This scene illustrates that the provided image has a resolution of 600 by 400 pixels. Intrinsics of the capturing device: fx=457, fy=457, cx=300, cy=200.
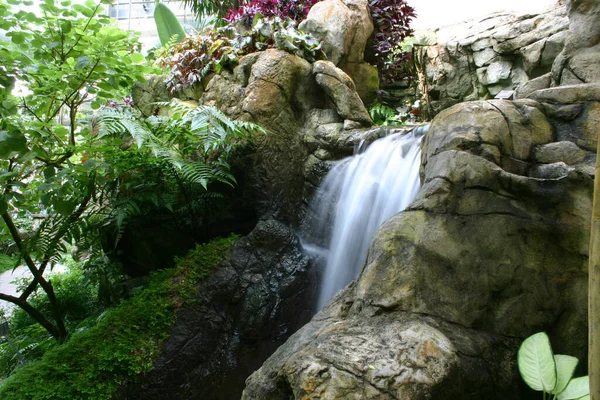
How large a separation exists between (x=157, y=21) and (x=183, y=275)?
721cm

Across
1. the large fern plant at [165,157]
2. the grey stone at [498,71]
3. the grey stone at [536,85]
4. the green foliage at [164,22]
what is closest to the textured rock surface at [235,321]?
the large fern plant at [165,157]

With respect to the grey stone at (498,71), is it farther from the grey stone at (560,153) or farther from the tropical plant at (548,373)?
the tropical plant at (548,373)

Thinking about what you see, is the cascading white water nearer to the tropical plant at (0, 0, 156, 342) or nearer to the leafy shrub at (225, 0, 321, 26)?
the tropical plant at (0, 0, 156, 342)

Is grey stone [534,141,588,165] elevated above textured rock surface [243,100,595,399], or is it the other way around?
grey stone [534,141,588,165]

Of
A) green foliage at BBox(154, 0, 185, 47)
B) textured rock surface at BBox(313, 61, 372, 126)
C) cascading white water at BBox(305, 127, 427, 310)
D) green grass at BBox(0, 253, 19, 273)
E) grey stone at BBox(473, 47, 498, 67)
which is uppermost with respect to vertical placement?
green foliage at BBox(154, 0, 185, 47)

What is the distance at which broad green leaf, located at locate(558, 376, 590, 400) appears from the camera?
5.59ft

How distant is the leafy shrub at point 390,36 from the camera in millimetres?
8281

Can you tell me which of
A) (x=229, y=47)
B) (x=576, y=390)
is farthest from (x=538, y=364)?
(x=229, y=47)

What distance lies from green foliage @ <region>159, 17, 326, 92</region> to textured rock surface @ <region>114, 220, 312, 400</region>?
246cm

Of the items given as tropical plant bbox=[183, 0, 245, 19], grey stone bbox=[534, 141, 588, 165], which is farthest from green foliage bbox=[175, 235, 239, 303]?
tropical plant bbox=[183, 0, 245, 19]

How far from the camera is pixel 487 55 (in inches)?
302

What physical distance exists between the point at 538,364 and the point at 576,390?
148 millimetres

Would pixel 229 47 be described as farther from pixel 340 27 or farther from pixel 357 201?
pixel 357 201

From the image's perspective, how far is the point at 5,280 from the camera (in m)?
9.39
